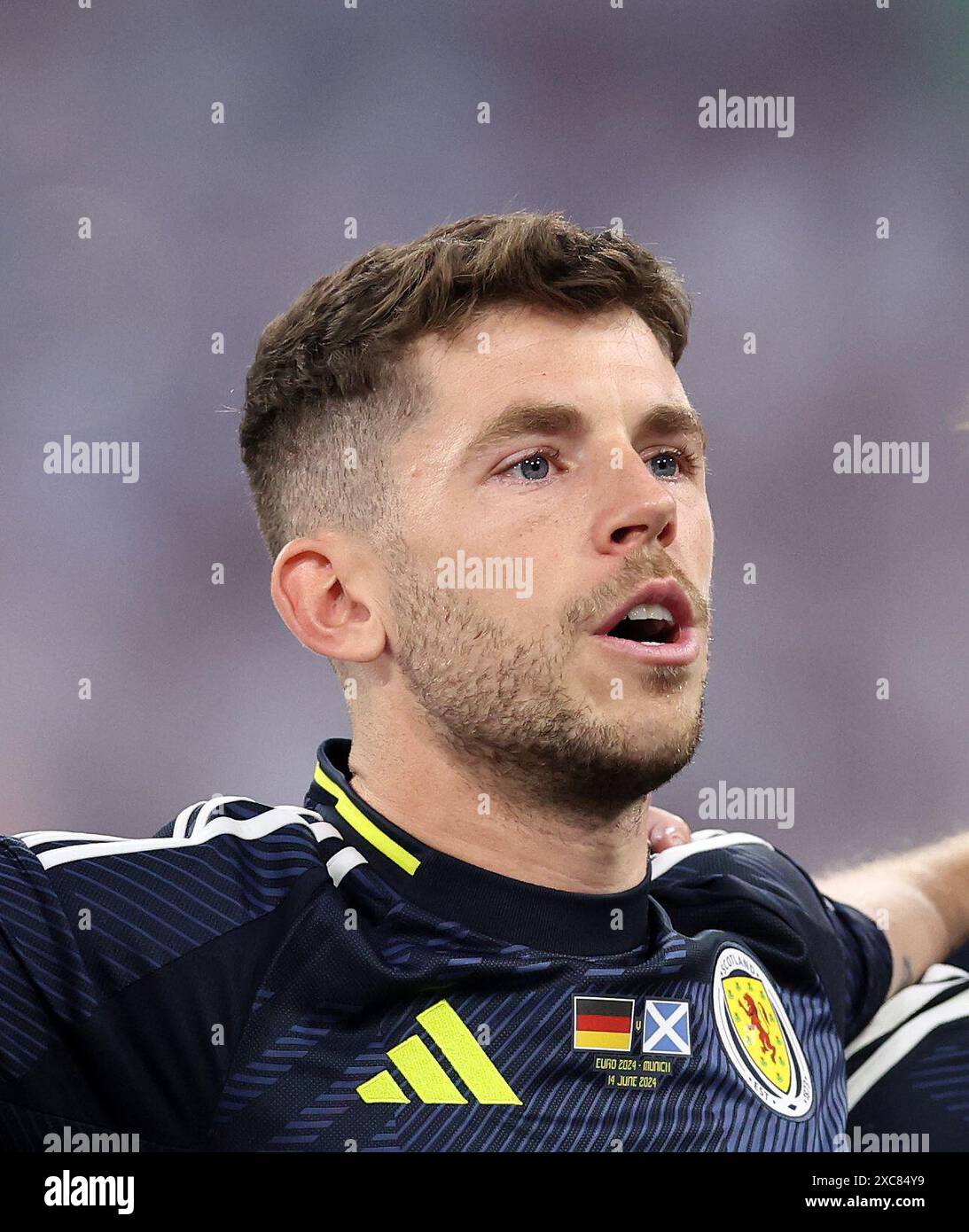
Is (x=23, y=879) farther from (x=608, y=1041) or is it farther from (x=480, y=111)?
(x=480, y=111)

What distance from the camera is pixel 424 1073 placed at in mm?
1416

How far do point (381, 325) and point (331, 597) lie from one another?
0.35 metres

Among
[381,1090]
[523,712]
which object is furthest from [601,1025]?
[523,712]

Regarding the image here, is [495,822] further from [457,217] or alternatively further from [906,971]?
[457,217]

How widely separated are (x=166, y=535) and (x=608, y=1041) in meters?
1.79

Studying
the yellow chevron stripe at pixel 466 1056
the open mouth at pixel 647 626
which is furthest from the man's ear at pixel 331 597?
the yellow chevron stripe at pixel 466 1056

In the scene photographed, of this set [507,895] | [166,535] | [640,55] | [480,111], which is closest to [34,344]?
[166,535]

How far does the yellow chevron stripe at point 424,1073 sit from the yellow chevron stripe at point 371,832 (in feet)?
0.69

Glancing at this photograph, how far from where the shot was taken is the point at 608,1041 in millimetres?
1501

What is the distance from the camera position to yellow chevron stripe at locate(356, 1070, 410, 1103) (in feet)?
4.57

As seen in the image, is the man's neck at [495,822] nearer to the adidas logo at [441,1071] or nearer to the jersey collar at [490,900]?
the jersey collar at [490,900]

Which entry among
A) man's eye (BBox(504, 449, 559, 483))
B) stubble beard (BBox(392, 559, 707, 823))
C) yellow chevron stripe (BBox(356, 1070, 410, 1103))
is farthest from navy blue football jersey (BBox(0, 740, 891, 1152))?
man's eye (BBox(504, 449, 559, 483))

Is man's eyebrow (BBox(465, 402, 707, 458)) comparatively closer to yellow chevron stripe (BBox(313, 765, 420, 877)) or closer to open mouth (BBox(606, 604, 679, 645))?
open mouth (BBox(606, 604, 679, 645))

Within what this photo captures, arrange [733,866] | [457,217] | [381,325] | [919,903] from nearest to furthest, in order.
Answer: [381,325]
[733,866]
[919,903]
[457,217]
